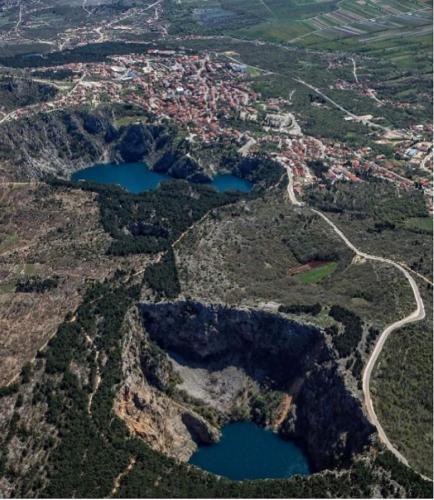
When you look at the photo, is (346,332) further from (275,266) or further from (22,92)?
(22,92)

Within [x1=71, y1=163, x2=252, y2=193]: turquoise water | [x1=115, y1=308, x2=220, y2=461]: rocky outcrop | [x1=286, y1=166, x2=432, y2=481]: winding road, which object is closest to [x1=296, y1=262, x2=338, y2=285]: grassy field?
[x1=286, y1=166, x2=432, y2=481]: winding road

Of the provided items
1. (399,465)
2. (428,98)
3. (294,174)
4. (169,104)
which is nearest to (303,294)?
(399,465)

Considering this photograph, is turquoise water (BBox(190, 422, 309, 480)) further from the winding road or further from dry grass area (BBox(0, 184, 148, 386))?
dry grass area (BBox(0, 184, 148, 386))

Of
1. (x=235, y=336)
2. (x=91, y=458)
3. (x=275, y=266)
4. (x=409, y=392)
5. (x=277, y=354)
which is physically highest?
(x=409, y=392)

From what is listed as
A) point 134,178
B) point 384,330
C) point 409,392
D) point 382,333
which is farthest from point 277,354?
point 134,178

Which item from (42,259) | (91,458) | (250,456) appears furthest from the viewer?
(42,259)

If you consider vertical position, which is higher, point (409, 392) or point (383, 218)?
point (409, 392)

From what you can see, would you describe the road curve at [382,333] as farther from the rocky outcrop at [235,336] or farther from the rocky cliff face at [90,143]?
the rocky cliff face at [90,143]

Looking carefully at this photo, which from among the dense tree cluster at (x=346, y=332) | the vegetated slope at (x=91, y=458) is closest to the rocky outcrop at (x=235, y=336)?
the dense tree cluster at (x=346, y=332)
